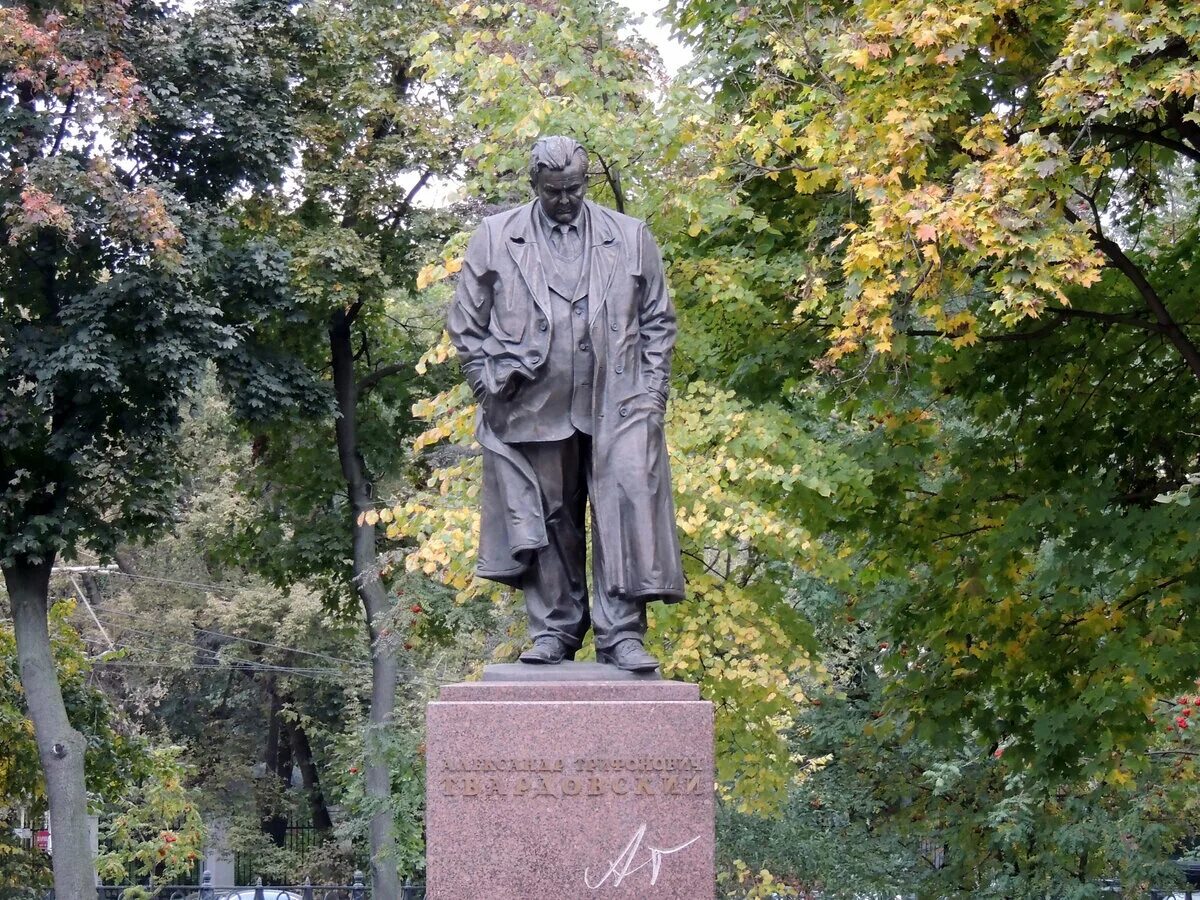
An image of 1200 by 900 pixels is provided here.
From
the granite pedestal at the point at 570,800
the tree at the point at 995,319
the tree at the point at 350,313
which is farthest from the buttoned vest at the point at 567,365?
the tree at the point at 350,313

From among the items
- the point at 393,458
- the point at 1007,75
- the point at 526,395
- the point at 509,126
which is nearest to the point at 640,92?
the point at 509,126

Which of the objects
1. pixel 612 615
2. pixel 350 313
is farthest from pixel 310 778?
pixel 612 615

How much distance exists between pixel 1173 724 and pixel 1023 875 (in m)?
2.96

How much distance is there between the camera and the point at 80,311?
19531 millimetres

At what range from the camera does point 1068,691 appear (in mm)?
12703

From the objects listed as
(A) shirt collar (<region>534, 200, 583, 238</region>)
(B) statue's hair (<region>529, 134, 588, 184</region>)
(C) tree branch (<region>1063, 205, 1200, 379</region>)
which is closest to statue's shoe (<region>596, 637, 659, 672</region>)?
(A) shirt collar (<region>534, 200, 583, 238</region>)

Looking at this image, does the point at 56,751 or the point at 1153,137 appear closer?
the point at 1153,137

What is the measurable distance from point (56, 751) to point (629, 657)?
46.9 feet

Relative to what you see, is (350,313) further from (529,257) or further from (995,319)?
(529,257)

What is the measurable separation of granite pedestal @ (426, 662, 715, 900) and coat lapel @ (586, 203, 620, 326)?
166 cm

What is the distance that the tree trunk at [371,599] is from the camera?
2225cm

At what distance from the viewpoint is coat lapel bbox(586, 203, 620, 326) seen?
6922 millimetres
